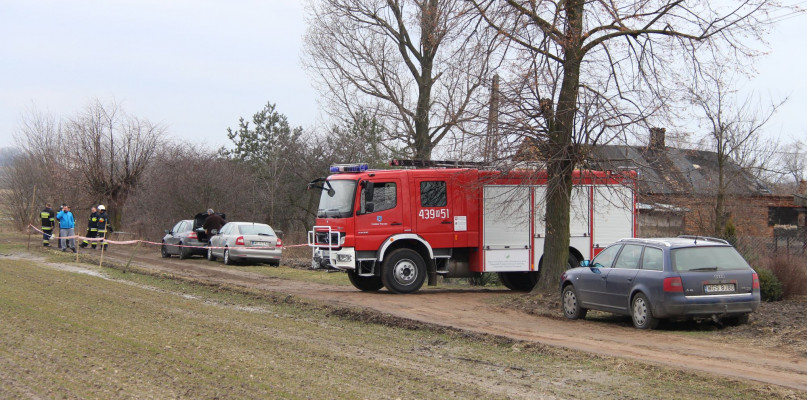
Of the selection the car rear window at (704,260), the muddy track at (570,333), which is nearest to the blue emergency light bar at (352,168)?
the muddy track at (570,333)

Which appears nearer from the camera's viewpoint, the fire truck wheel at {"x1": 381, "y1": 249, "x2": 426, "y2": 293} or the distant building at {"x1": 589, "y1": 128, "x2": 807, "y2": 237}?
the distant building at {"x1": 589, "y1": 128, "x2": 807, "y2": 237}

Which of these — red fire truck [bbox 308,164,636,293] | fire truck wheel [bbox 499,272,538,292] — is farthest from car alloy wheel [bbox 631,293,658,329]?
fire truck wheel [bbox 499,272,538,292]

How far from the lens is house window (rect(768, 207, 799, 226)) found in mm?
46344

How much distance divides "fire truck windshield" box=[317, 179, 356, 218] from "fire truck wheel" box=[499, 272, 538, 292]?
484 centimetres

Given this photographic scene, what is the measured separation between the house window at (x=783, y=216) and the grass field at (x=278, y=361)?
40496 mm

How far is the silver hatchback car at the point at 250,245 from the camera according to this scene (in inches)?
1006

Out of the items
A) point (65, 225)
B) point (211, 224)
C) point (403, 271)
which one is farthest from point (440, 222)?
point (65, 225)

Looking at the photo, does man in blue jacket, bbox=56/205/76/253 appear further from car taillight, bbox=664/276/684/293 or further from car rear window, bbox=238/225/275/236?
car taillight, bbox=664/276/684/293

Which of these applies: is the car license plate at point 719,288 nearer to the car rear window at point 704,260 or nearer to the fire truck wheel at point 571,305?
the car rear window at point 704,260

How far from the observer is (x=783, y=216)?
46.6 m

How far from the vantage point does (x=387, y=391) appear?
23.7 feet

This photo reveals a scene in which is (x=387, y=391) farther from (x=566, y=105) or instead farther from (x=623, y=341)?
(x=566, y=105)

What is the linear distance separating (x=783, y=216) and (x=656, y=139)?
36.3 metres

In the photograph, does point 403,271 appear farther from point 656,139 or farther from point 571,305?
point 656,139
